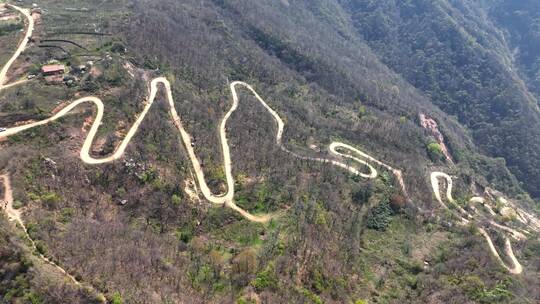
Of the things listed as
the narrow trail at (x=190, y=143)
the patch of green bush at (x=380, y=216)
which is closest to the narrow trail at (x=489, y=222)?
the narrow trail at (x=190, y=143)

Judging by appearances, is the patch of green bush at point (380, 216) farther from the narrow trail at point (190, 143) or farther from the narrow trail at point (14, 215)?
the narrow trail at point (14, 215)

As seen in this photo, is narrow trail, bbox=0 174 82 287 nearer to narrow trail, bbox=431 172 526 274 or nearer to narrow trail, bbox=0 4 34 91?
narrow trail, bbox=0 4 34 91

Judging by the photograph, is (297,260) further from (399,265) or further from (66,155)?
(66,155)

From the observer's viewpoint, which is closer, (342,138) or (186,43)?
(342,138)

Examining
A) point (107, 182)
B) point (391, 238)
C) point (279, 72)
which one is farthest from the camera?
point (279, 72)

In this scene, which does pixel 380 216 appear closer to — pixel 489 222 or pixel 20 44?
pixel 489 222

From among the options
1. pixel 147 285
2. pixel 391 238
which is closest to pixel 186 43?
pixel 391 238
